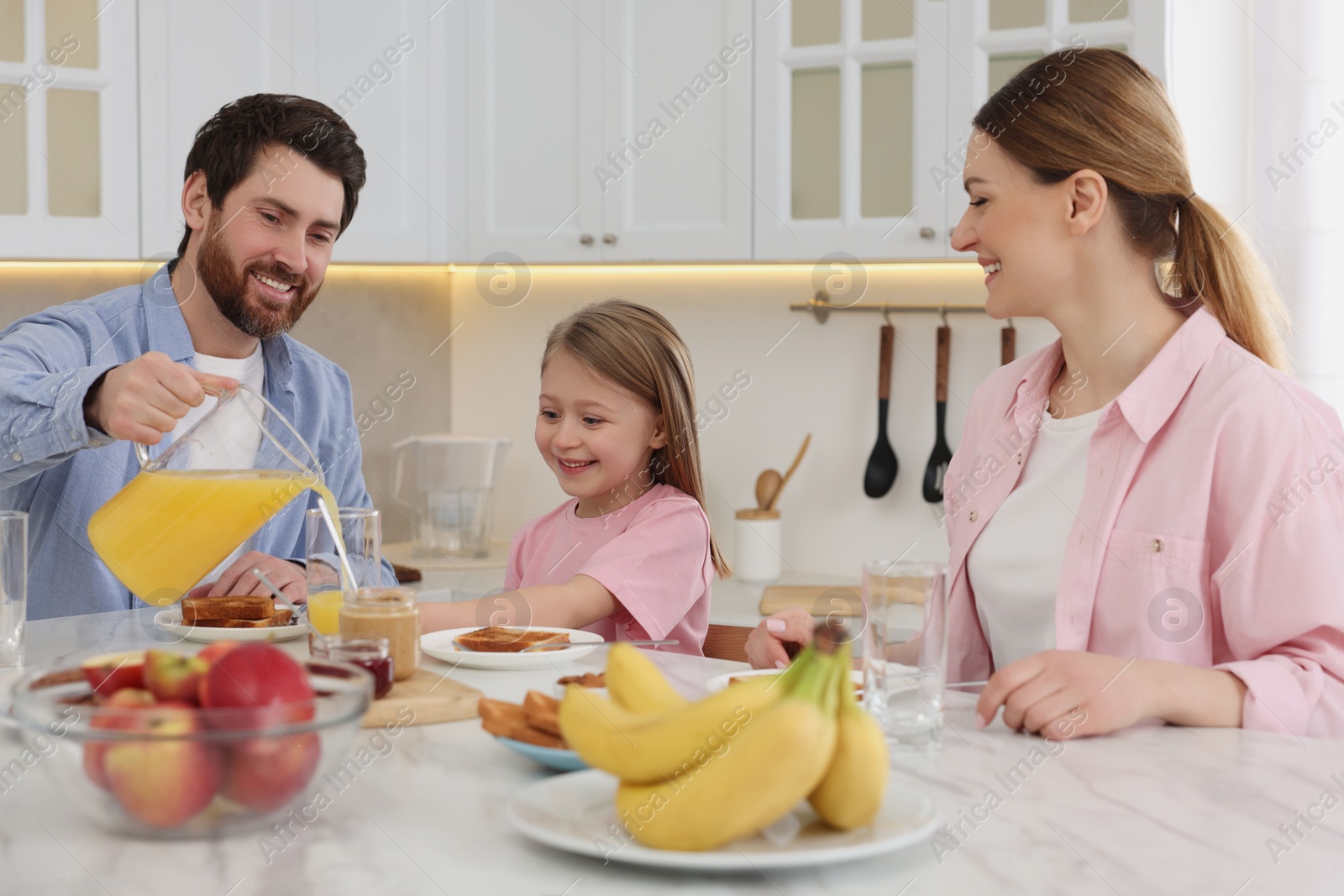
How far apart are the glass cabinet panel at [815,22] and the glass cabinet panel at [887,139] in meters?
0.11

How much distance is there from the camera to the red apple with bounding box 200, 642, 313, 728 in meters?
0.68

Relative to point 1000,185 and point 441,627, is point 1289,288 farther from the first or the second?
point 441,627

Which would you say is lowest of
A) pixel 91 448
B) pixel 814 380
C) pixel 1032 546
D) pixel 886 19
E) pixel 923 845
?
pixel 923 845

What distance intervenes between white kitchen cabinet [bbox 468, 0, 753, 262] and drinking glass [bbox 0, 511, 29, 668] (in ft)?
5.92

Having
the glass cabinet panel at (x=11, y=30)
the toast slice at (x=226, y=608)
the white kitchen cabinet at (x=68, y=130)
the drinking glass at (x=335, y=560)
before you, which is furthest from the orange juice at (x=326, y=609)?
the glass cabinet panel at (x=11, y=30)

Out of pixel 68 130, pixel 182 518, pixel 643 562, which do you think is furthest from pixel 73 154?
pixel 643 562

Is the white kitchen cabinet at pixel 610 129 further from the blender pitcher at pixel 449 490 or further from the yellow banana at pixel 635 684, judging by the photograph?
the yellow banana at pixel 635 684

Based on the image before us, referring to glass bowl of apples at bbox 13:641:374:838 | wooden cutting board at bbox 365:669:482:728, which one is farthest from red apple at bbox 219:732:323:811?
wooden cutting board at bbox 365:669:482:728

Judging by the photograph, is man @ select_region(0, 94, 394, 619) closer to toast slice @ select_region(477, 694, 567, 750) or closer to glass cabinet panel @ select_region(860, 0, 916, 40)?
toast slice @ select_region(477, 694, 567, 750)

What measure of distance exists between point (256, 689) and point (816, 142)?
85.0 inches

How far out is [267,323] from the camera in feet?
6.73

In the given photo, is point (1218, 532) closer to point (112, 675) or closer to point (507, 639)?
point (507, 639)

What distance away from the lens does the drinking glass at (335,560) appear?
119cm

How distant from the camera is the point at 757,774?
64 centimetres
